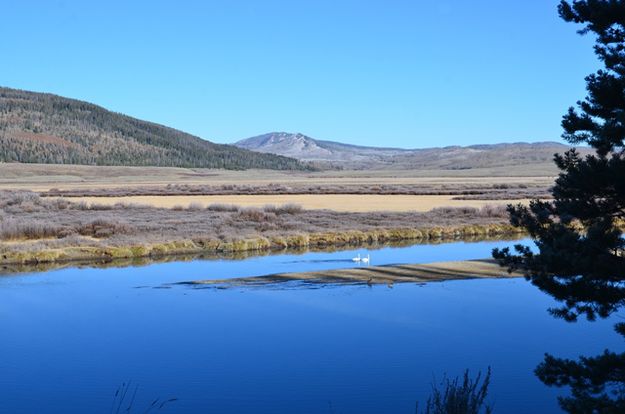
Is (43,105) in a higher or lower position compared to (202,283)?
higher

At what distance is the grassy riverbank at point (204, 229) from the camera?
2828cm

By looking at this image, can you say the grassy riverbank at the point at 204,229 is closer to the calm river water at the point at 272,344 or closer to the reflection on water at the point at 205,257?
the reflection on water at the point at 205,257

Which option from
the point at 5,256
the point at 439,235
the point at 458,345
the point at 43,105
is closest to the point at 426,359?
the point at 458,345

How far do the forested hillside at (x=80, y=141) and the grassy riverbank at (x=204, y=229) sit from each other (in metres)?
123

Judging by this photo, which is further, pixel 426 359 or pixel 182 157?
pixel 182 157

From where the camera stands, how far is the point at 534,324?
52.5ft

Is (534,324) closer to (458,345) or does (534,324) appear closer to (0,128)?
(458,345)

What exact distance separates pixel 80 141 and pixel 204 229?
488 ft

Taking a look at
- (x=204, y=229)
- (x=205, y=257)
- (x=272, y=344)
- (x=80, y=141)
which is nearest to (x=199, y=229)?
(x=204, y=229)

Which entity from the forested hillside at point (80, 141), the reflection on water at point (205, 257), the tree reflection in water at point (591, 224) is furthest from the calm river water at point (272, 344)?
the forested hillside at point (80, 141)

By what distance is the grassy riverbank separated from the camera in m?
28.3

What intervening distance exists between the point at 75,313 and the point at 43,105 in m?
188

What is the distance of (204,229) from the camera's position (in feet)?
Answer: 111

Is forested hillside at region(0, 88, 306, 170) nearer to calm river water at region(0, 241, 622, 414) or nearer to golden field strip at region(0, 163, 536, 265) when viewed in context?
golden field strip at region(0, 163, 536, 265)
